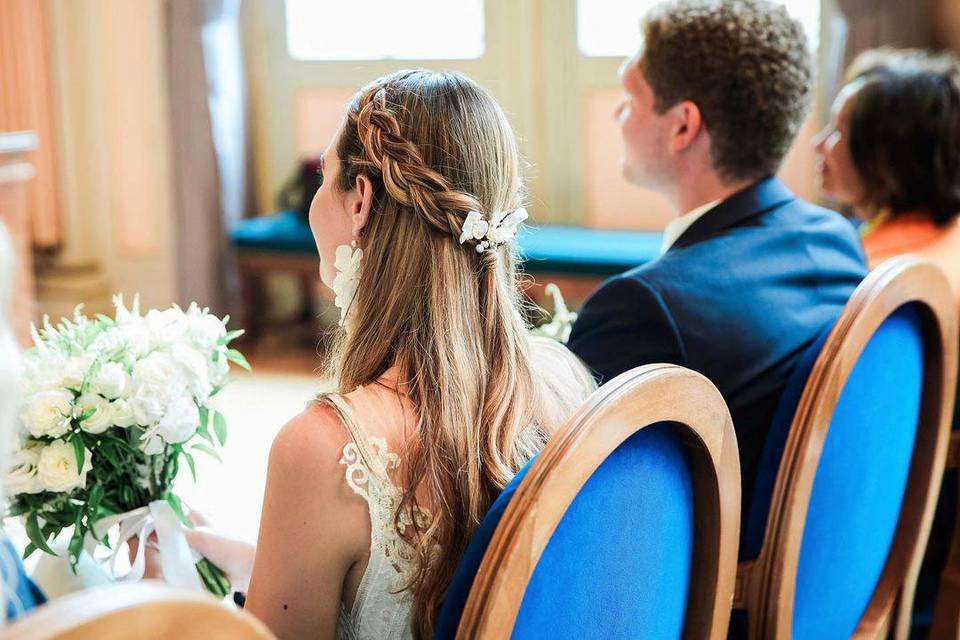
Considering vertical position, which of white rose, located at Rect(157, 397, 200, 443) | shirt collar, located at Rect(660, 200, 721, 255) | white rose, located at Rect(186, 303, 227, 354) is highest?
shirt collar, located at Rect(660, 200, 721, 255)

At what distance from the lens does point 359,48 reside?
586 centimetres

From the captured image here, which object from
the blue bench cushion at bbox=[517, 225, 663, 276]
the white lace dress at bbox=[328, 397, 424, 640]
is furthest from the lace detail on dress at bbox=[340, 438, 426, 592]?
the blue bench cushion at bbox=[517, 225, 663, 276]

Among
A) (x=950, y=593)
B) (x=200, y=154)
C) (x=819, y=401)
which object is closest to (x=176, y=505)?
(x=819, y=401)

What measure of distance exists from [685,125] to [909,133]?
1.88 ft

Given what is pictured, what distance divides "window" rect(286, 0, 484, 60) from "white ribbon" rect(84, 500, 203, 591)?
459cm

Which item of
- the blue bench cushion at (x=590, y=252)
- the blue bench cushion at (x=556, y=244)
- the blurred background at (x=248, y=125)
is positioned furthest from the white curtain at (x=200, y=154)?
the blue bench cushion at (x=590, y=252)

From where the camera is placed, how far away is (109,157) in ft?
19.8

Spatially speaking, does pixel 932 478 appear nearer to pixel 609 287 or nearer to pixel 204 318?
pixel 609 287

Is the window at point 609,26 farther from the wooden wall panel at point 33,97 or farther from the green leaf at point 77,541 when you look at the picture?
the green leaf at point 77,541

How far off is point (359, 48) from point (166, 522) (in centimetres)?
478

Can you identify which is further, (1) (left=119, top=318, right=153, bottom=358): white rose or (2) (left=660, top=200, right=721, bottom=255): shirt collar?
(2) (left=660, top=200, right=721, bottom=255): shirt collar

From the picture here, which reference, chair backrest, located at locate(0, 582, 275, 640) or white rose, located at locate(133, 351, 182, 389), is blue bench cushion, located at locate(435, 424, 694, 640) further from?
white rose, located at locate(133, 351, 182, 389)

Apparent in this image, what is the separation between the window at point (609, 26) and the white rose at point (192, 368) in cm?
425

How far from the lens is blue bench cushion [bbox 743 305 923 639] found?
1.43 m
